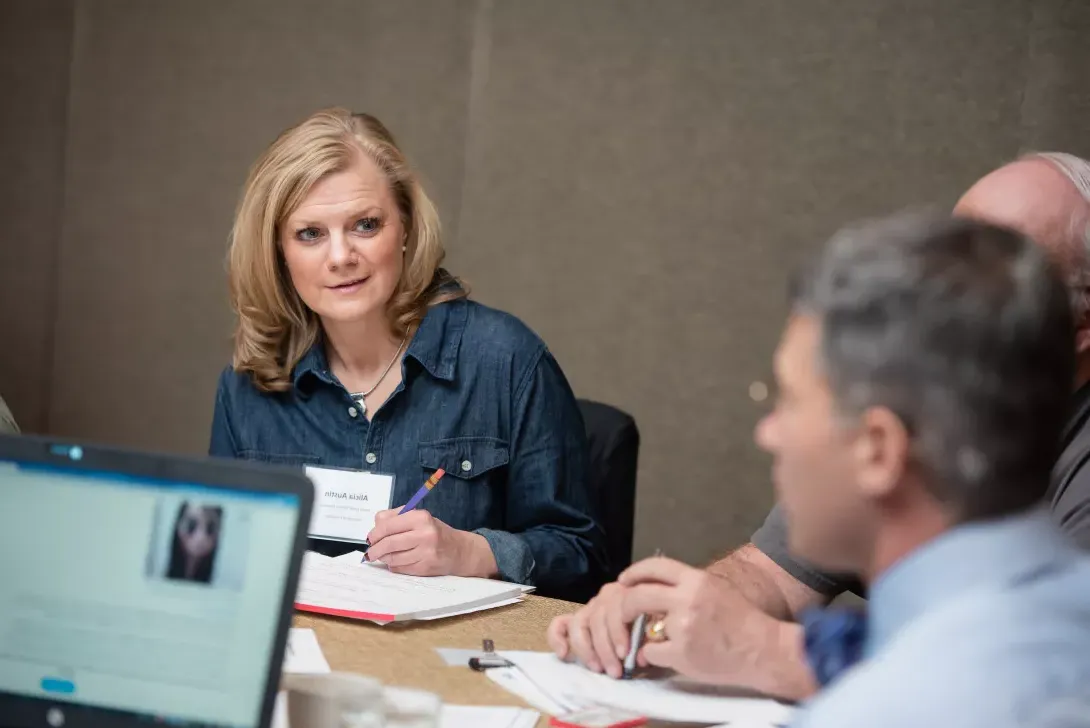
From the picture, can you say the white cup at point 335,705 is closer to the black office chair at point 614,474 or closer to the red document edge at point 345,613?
the red document edge at point 345,613

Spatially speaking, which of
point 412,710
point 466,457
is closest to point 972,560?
point 412,710

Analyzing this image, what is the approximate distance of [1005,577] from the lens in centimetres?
84

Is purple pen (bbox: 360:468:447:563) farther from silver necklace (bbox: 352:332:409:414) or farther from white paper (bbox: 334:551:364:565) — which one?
silver necklace (bbox: 352:332:409:414)

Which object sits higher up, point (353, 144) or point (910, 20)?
point (910, 20)

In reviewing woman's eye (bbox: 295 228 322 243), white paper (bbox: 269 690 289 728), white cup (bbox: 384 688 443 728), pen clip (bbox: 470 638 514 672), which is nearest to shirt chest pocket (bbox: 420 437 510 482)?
woman's eye (bbox: 295 228 322 243)

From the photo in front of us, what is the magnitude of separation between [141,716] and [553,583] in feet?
3.69

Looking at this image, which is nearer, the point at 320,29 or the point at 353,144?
the point at 353,144

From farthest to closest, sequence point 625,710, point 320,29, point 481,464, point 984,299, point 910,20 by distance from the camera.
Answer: point 320,29 → point 910,20 → point 481,464 → point 625,710 → point 984,299

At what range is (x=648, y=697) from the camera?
138 centimetres

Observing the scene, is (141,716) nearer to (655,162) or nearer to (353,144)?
(353,144)

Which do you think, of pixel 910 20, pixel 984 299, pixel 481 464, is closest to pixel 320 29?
pixel 910 20

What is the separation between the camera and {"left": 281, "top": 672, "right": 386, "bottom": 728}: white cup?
1116 millimetres

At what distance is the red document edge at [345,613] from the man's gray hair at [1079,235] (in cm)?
99

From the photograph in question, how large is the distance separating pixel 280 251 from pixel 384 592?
3.23 ft
